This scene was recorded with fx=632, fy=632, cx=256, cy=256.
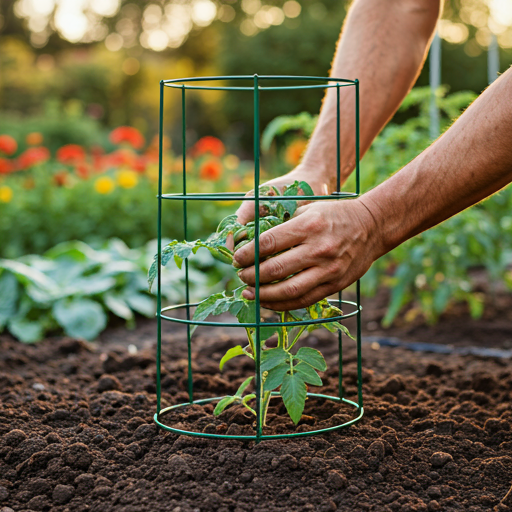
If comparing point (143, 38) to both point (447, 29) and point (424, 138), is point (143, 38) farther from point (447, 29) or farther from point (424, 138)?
point (424, 138)

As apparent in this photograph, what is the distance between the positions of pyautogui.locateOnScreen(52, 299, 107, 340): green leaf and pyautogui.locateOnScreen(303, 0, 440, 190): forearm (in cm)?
212

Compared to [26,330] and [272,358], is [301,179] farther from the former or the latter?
[26,330]

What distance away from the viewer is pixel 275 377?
1665mm

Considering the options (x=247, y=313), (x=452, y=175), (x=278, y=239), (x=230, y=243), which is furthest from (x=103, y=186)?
(x=452, y=175)

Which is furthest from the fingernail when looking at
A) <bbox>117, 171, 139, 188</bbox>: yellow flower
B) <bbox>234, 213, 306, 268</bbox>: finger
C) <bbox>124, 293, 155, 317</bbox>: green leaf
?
<bbox>117, 171, 139, 188</bbox>: yellow flower

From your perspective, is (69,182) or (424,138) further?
(69,182)

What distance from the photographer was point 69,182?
604 centimetres

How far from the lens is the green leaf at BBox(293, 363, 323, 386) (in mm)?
1643

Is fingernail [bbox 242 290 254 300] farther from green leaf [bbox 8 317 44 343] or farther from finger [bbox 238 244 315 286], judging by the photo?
green leaf [bbox 8 317 44 343]

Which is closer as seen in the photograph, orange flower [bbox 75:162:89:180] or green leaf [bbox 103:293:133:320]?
green leaf [bbox 103:293:133:320]

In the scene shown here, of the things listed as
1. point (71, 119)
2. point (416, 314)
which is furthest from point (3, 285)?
point (71, 119)

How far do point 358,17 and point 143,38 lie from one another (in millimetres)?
33621

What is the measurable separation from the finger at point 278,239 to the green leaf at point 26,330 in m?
2.41

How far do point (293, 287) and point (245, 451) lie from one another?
19.1 inches
